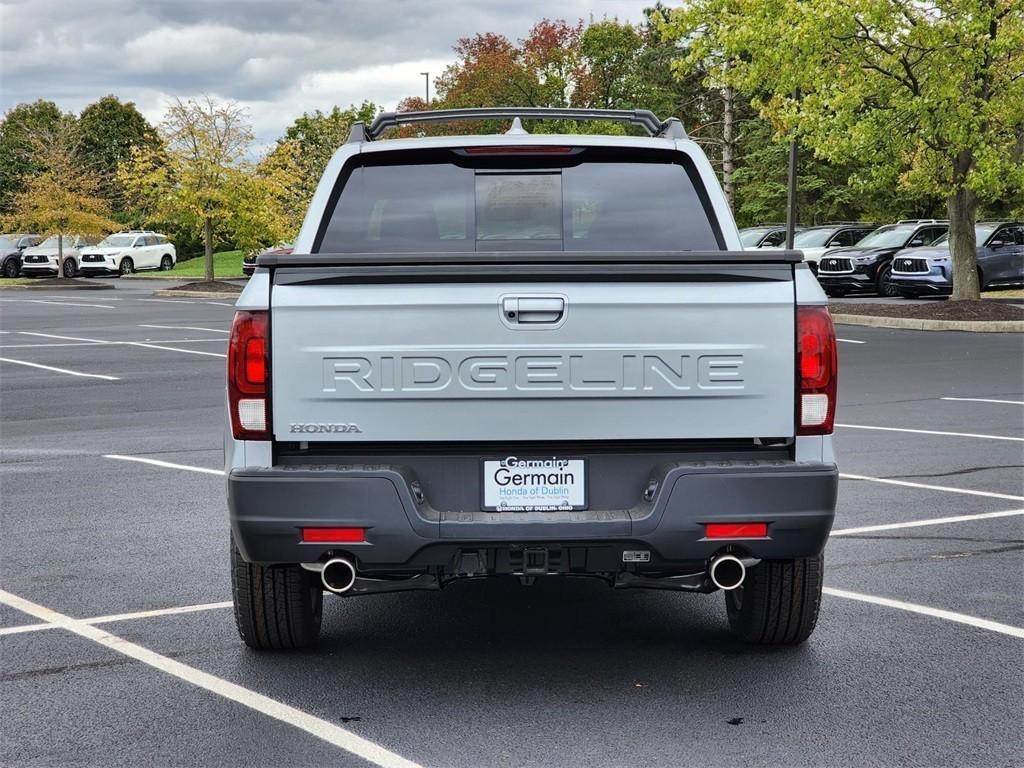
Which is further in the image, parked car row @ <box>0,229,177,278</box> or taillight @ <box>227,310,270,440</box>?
parked car row @ <box>0,229,177,278</box>

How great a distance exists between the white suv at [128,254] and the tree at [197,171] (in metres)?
9.12

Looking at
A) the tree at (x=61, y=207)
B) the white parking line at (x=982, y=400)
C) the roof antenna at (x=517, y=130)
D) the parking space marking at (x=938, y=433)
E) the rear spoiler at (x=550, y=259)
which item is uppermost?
the tree at (x=61, y=207)

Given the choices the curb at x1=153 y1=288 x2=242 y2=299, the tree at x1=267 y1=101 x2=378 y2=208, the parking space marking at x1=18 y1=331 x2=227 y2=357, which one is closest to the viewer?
the parking space marking at x1=18 y1=331 x2=227 y2=357

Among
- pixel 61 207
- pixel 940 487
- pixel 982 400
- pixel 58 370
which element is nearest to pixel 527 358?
pixel 940 487

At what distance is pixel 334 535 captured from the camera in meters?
4.56

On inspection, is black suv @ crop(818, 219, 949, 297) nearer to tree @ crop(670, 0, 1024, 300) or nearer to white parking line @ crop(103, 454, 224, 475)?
tree @ crop(670, 0, 1024, 300)

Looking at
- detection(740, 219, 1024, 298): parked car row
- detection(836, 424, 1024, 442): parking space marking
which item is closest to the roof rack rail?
detection(836, 424, 1024, 442): parking space marking

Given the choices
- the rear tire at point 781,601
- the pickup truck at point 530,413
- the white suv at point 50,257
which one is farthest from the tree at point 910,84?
the white suv at point 50,257

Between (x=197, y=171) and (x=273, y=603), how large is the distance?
42.0 metres

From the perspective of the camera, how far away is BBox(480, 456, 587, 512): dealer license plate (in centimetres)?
462

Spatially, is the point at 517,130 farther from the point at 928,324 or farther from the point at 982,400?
the point at 928,324

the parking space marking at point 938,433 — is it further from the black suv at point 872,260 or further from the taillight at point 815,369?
the black suv at point 872,260

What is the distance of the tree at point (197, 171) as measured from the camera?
44781 millimetres

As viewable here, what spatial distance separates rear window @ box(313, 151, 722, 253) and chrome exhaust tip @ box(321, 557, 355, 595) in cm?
156
